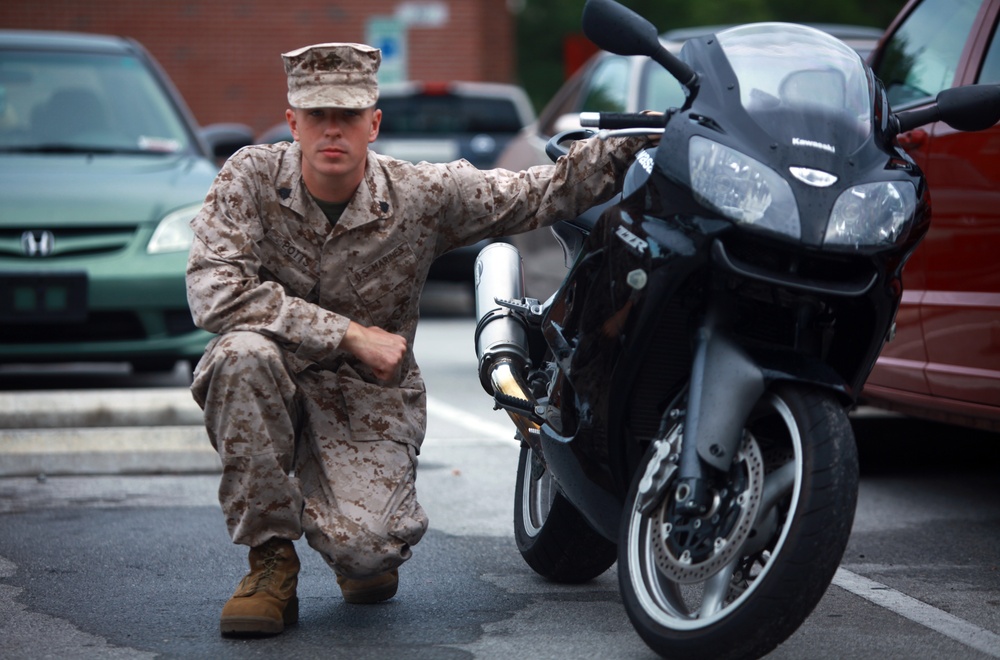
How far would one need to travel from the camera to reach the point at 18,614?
13.2 feet

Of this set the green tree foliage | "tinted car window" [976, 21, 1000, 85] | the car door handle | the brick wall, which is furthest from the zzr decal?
the green tree foliage

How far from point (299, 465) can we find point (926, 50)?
3.12 meters

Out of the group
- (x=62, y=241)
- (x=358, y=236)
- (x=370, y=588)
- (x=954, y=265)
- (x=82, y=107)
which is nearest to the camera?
(x=358, y=236)

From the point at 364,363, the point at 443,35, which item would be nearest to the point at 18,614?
the point at 364,363

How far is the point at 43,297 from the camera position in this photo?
740 centimetres

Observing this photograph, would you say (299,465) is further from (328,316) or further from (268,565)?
(328,316)

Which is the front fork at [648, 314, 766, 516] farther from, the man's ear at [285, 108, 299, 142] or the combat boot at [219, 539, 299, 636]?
the man's ear at [285, 108, 299, 142]

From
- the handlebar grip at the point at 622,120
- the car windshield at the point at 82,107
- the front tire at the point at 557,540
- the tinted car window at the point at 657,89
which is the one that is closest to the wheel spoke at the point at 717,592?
the front tire at the point at 557,540

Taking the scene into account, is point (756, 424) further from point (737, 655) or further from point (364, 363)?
point (364, 363)

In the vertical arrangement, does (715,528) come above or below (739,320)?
below

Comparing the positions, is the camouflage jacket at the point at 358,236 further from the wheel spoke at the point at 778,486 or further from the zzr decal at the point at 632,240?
the wheel spoke at the point at 778,486

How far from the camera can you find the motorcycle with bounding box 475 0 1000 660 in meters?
3.17

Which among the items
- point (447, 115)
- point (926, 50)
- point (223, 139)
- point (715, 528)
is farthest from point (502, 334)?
point (447, 115)

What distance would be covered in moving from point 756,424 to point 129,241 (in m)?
4.82
